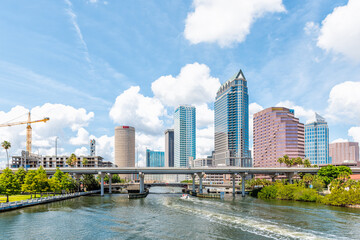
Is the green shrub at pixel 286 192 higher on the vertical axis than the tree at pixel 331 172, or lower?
lower

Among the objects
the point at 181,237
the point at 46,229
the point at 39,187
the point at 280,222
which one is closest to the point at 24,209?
the point at 39,187

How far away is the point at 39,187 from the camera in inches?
4328

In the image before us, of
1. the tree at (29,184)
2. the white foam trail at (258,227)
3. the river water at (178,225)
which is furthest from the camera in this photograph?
the tree at (29,184)

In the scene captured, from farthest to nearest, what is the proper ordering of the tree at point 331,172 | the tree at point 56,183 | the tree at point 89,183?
1. the tree at point 89,183
2. the tree at point 331,172
3. the tree at point 56,183

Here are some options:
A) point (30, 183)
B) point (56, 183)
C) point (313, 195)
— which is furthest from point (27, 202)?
point (313, 195)

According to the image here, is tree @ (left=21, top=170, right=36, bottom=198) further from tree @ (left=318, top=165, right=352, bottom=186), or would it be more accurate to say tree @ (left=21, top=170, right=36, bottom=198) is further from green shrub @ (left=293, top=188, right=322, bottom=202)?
tree @ (left=318, top=165, right=352, bottom=186)

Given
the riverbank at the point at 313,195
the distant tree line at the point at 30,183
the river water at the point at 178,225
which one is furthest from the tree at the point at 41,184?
the riverbank at the point at 313,195

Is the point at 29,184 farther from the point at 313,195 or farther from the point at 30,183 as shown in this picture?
the point at 313,195

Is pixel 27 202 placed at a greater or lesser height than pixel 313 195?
greater

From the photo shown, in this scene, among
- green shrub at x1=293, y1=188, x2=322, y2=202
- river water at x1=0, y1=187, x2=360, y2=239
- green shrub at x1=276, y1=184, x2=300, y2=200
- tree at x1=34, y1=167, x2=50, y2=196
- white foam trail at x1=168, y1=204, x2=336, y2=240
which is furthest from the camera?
green shrub at x1=276, y1=184, x2=300, y2=200

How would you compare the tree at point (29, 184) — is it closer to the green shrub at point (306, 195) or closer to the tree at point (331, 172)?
the green shrub at point (306, 195)

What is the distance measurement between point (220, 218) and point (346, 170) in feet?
338

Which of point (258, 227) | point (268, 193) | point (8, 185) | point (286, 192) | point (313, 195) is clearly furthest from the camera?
point (268, 193)

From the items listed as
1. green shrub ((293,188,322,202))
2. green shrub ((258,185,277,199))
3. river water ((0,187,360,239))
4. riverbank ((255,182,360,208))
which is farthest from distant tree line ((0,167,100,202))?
green shrub ((293,188,322,202))
